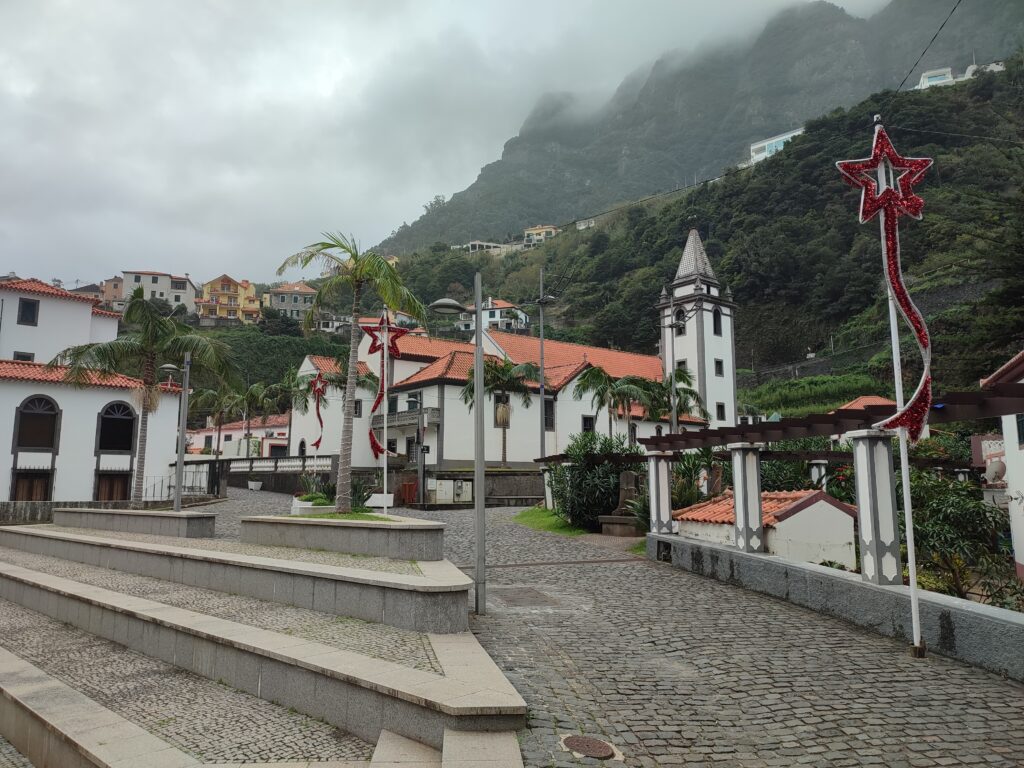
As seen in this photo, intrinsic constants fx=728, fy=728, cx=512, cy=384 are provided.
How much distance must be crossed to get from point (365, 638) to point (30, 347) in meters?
40.6

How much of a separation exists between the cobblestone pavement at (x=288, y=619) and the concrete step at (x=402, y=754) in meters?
0.77

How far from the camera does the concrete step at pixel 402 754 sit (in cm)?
497

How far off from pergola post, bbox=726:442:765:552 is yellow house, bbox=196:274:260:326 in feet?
383

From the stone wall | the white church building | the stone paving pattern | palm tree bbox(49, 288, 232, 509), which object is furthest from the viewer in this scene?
the white church building

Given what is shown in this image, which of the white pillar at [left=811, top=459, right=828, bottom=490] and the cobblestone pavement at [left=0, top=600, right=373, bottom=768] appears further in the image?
the white pillar at [left=811, top=459, right=828, bottom=490]

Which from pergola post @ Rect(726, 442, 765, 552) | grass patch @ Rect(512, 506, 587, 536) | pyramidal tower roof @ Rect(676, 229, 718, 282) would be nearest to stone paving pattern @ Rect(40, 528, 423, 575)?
pergola post @ Rect(726, 442, 765, 552)

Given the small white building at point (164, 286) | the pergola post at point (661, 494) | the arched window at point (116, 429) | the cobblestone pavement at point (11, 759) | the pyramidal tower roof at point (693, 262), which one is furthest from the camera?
the small white building at point (164, 286)

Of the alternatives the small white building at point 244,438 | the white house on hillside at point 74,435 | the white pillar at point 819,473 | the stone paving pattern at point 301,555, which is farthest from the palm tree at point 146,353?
the small white building at point 244,438

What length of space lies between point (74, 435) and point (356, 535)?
23.1 m

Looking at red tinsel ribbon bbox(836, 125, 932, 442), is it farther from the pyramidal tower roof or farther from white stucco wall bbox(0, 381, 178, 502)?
the pyramidal tower roof

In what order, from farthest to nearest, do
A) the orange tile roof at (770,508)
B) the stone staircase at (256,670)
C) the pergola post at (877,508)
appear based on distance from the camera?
the orange tile roof at (770,508), the pergola post at (877,508), the stone staircase at (256,670)

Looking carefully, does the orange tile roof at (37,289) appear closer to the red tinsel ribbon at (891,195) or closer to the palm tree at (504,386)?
the palm tree at (504,386)

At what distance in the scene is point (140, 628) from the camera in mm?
9383

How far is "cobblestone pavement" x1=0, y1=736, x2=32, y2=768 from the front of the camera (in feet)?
23.7
